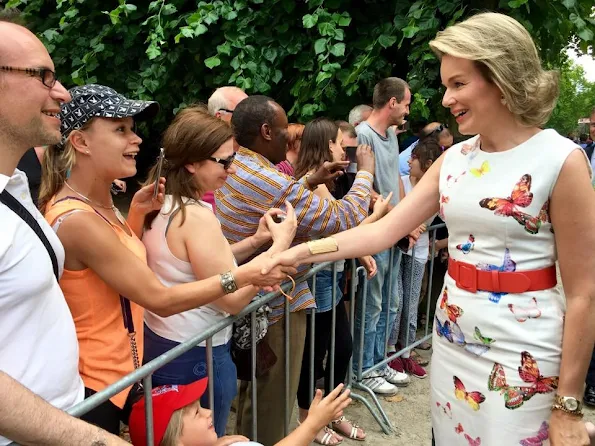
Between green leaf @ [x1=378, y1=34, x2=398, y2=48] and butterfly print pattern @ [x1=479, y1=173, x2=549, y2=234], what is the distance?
3.48 meters

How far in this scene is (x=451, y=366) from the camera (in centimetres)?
174

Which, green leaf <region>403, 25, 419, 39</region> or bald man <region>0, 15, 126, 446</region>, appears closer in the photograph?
bald man <region>0, 15, 126, 446</region>

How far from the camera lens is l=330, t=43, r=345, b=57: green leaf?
15.3ft

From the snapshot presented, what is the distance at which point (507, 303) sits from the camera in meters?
1.57

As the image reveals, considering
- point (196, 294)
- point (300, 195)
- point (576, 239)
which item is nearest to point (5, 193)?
point (196, 294)

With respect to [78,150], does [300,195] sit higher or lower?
lower

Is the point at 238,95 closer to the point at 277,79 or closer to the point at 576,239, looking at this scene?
the point at 277,79

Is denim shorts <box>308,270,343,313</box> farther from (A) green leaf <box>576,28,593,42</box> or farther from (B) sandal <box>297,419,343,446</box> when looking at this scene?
(A) green leaf <box>576,28,593,42</box>

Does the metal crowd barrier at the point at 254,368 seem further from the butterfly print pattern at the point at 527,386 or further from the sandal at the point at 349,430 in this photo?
the butterfly print pattern at the point at 527,386

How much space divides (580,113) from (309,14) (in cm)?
4857

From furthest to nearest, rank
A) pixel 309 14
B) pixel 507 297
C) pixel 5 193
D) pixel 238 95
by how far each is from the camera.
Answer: pixel 309 14 → pixel 238 95 → pixel 507 297 → pixel 5 193

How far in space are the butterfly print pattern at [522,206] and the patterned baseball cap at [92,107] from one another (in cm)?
125

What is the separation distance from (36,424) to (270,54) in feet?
15.3

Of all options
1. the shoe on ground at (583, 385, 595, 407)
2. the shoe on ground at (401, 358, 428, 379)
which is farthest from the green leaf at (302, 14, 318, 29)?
the shoe on ground at (583, 385, 595, 407)
